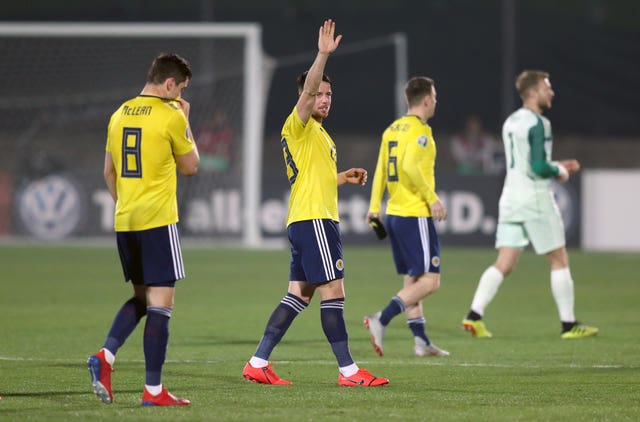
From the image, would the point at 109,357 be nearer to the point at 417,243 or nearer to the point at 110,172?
the point at 110,172

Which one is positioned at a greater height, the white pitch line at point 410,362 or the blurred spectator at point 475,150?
the blurred spectator at point 475,150

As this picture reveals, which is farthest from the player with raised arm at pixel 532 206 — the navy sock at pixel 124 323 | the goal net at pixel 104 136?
the goal net at pixel 104 136

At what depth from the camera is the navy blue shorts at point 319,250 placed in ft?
25.7

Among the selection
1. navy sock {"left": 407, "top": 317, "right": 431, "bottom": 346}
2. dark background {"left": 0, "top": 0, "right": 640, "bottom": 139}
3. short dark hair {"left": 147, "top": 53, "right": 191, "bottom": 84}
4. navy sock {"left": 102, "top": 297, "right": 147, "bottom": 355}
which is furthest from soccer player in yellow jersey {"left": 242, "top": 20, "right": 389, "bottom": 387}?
dark background {"left": 0, "top": 0, "right": 640, "bottom": 139}

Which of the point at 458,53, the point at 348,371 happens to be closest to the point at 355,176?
the point at 348,371

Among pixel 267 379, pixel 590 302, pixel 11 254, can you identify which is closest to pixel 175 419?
pixel 267 379

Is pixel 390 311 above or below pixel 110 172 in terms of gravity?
below

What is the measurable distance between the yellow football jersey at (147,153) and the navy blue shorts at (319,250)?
1098 millimetres

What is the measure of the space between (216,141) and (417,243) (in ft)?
49.0

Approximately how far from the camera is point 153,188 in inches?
276

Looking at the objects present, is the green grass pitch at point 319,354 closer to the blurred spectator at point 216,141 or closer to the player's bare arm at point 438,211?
the player's bare arm at point 438,211

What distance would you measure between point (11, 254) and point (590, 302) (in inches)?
452

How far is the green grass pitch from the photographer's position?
269 inches

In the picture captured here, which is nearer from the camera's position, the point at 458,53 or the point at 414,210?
the point at 414,210
